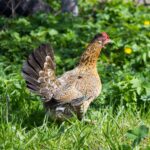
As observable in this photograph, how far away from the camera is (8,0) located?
10.3m

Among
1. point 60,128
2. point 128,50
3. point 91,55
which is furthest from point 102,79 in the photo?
point 60,128

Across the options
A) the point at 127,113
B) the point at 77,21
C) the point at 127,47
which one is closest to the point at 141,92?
the point at 127,113

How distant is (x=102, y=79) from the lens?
685cm

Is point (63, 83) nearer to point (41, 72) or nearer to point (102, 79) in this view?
point (41, 72)

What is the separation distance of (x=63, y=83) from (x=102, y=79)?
1.12 metres

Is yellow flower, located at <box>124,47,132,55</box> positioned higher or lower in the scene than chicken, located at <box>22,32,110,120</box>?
lower

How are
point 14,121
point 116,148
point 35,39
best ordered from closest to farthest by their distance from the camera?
point 116,148 < point 14,121 < point 35,39

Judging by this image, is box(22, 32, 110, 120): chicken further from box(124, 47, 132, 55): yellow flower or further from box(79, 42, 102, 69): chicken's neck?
box(124, 47, 132, 55): yellow flower

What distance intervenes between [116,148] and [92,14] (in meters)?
6.35

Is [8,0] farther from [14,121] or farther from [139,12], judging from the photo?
[14,121]

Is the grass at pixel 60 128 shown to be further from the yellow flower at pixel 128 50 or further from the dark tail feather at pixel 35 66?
the yellow flower at pixel 128 50

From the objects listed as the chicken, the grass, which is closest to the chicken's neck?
the chicken

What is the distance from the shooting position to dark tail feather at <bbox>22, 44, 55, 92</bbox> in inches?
225

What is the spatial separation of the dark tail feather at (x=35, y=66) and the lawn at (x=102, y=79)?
0.31m
